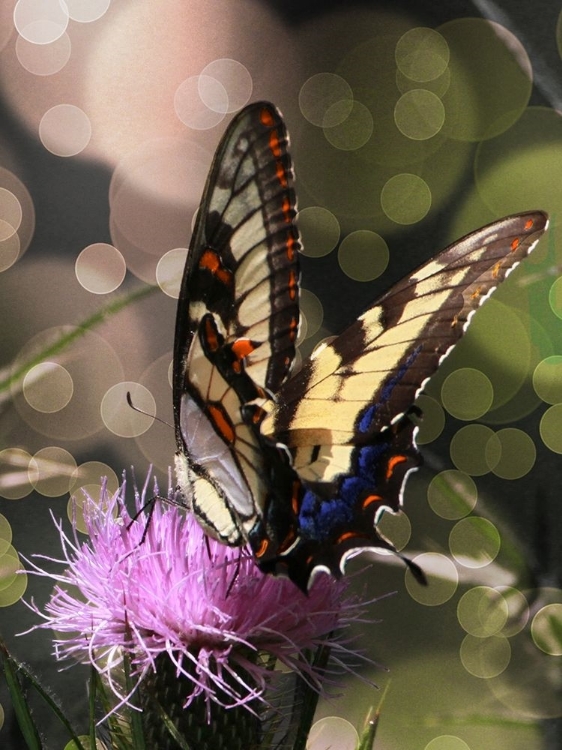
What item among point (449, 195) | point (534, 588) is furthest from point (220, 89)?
point (534, 588)

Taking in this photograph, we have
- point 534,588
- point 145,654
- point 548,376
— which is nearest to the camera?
point 145,654

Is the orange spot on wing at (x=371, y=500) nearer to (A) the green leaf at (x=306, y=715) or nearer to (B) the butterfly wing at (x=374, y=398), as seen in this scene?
(B) the butterfly wing at (x=374, y=398)

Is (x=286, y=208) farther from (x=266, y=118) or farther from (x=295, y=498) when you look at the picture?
(x=295, y=498)

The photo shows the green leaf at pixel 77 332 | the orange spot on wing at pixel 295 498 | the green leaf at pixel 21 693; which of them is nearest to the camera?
the green leaf at pixel 21 693

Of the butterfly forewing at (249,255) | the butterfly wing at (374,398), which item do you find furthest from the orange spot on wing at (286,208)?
the butterfly wing at (374,398)

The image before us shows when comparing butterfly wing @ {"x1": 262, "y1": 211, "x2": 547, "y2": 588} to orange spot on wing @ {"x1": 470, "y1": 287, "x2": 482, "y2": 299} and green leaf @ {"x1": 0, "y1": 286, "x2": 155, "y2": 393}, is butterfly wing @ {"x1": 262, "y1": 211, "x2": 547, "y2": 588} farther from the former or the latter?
green leaf @ {"x1": 0, "y1": 286, "x2": 155, "y2": 393}

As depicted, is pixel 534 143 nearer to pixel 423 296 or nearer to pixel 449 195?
pixel 449 195

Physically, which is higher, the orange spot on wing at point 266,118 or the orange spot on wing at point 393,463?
the orange spot on wing at point 266,118

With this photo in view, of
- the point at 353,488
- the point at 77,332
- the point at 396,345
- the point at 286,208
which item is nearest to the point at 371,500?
the point at 353,488
